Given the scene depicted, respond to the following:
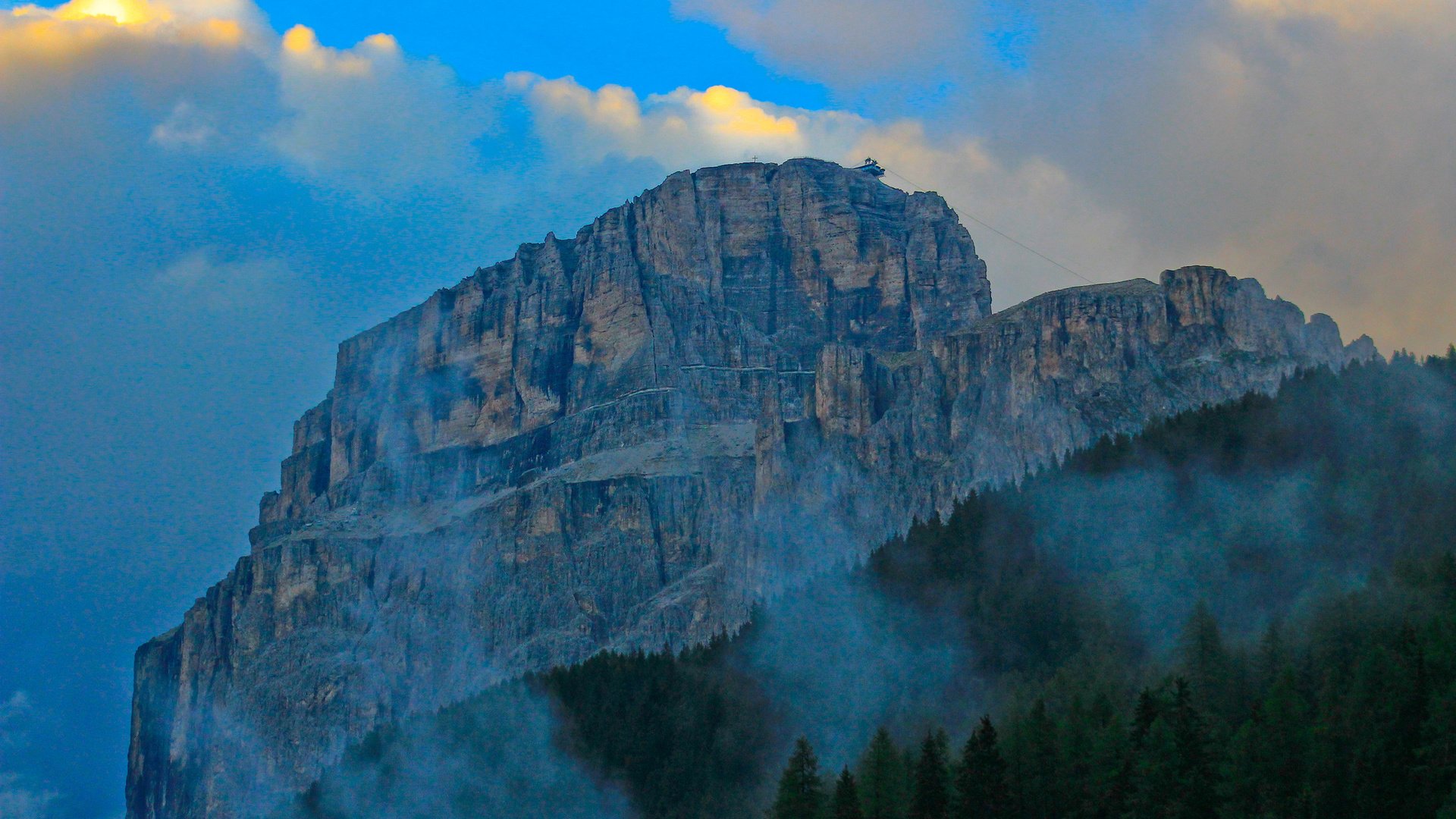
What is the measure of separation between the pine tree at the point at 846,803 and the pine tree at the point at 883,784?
5.28 feet

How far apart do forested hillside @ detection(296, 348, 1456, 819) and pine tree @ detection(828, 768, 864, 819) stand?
185 mm

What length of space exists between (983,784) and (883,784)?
8.66m

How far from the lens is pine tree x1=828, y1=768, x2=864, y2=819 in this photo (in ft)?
367

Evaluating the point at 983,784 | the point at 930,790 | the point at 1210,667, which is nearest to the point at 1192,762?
the point at 983,784

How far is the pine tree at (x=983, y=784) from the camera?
108 m

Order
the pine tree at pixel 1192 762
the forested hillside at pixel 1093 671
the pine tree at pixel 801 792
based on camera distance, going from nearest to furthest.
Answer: the pine tree at pixel 1192 762 < the forested hillside at pixel 1093 671 < the pine tree at pixel 801 792


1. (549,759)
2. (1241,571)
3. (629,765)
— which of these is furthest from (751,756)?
(1241,571)

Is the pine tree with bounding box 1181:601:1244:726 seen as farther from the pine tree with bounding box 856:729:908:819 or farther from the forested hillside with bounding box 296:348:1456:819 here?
the pine tree with bounding box 856:729:908:819

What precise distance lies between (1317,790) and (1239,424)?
64482mm

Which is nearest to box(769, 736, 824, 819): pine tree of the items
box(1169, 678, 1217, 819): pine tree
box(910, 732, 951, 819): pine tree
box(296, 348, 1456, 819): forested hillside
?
box(296, 348, 1456, 819): forested hillside

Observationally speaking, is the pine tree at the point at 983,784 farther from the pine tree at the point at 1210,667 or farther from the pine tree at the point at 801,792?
the pine tree at the point at 1210,667

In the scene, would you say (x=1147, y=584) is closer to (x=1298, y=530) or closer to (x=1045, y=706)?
(x=1298, y=530)

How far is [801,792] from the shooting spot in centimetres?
11919

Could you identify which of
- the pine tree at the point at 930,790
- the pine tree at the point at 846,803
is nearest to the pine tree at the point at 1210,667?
the pine tree at the point at 930,790
